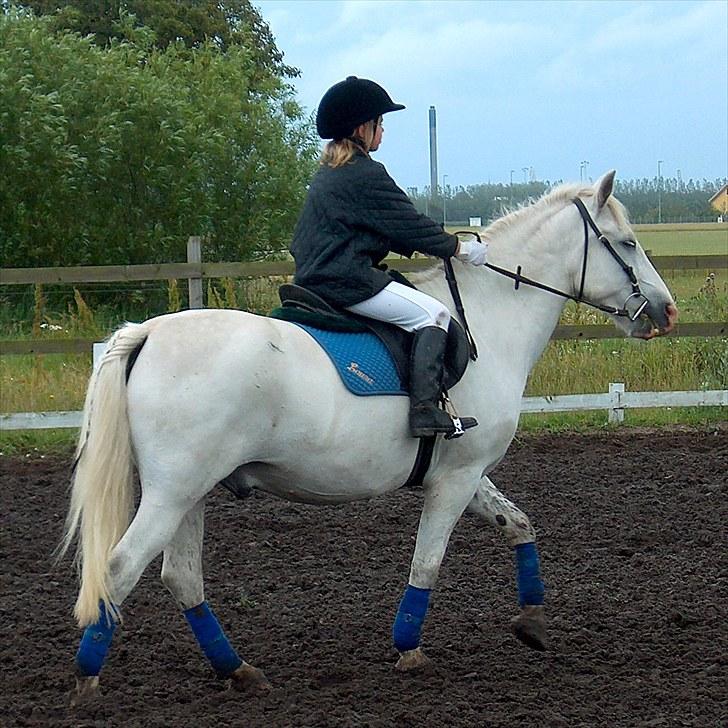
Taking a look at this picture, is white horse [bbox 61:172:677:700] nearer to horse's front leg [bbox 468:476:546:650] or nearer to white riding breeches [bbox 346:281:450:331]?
horse's front leg [bbox 468:476:546:650]

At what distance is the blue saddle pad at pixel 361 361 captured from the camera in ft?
14.7

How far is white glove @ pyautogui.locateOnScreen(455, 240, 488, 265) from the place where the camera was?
16.3ft

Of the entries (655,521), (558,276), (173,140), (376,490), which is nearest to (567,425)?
(655,521)

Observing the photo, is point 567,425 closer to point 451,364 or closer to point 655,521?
point 655,521

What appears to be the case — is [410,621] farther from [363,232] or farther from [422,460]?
[363,232]

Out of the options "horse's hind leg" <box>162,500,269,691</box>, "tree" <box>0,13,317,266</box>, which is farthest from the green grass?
"horse's hind leg" <box>162,500,269,691</box>

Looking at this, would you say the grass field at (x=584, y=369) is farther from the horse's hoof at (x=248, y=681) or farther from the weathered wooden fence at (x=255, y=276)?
the horse's hoof at (x=248, y=681)

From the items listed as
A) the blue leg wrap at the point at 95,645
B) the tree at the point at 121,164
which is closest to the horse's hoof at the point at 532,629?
the blue leg wrap at the point at 95,645

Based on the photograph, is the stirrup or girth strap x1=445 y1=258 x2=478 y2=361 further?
girth strap x1=445 y1=258 x2=478 y2=361

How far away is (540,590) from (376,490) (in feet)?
3.45

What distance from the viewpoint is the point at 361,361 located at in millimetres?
4555

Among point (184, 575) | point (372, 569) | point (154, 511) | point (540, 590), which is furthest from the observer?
point (372, 569)

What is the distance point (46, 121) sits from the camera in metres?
15.2

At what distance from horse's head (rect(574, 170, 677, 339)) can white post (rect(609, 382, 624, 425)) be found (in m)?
5.37
